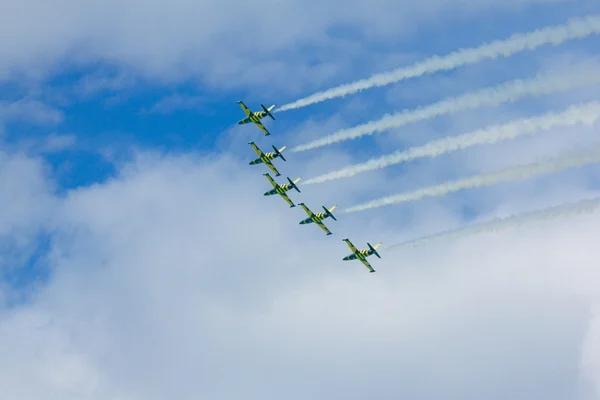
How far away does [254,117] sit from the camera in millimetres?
89562

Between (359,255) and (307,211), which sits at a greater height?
(307,211)

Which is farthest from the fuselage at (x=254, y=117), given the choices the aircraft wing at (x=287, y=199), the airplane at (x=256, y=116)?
the aircraft wing at (x=287, y=199)

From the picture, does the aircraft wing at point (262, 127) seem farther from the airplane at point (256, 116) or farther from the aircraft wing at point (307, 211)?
the aircraft wing at point (307, 211)

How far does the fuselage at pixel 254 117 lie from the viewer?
88938 millimetres

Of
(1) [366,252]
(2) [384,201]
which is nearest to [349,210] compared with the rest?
(2) [384,201]

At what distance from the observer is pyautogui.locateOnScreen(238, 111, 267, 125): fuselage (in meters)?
88.9

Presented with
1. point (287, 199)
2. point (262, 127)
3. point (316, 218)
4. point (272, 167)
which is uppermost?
point (262, 127)

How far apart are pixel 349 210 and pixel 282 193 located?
19233 millimetres

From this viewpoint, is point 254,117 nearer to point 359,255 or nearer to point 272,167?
point 272,167

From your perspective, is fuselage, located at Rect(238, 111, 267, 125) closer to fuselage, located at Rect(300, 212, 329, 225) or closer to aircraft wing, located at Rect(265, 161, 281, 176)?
aircraft wing, located at Rect(265, 161, 281, 176)

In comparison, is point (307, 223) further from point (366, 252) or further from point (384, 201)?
point (384, 201)

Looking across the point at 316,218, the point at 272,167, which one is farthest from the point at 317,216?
the point at 272,167

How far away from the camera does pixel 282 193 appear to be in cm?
9244

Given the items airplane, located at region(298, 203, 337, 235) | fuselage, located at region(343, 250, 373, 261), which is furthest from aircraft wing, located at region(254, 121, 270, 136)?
fuselage, located at region(343, 250, 373, 261)
